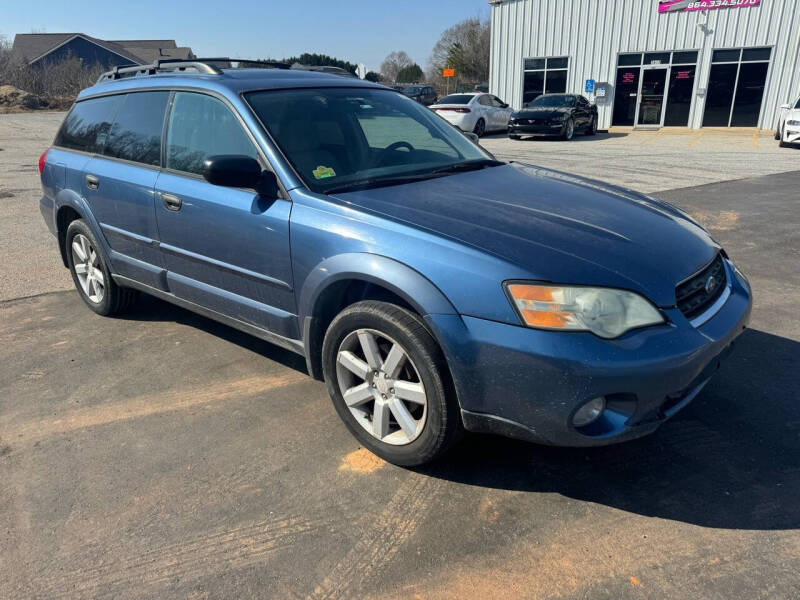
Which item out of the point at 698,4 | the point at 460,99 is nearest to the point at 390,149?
the point at 460,99

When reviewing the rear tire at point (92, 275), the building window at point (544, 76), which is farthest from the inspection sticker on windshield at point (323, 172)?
the building window at point (544, 76)


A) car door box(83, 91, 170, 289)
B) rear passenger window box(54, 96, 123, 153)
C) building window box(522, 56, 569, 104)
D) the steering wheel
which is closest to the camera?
the steering wheel

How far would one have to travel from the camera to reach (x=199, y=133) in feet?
A: 11.5

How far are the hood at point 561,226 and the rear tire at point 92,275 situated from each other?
8.08ft

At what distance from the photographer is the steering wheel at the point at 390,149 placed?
3385 mm

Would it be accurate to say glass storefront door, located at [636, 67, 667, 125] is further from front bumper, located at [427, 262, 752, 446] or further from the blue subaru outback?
front bumper, located at [427, 262, 752, 446]

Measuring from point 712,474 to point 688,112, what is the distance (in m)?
23.2

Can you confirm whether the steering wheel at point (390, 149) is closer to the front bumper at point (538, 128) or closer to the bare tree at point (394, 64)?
the front bumper at point (538, 128)

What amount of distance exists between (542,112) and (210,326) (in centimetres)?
1653

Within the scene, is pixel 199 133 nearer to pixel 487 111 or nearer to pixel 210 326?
pixel 210 326

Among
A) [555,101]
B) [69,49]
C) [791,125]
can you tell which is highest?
[69,49]

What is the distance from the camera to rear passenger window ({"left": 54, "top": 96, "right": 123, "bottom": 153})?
425 cm

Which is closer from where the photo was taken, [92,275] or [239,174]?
[239,174]

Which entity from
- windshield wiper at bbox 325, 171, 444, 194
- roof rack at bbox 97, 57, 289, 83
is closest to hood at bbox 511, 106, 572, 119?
roof rack at bbox 97, 57, 289, 83
